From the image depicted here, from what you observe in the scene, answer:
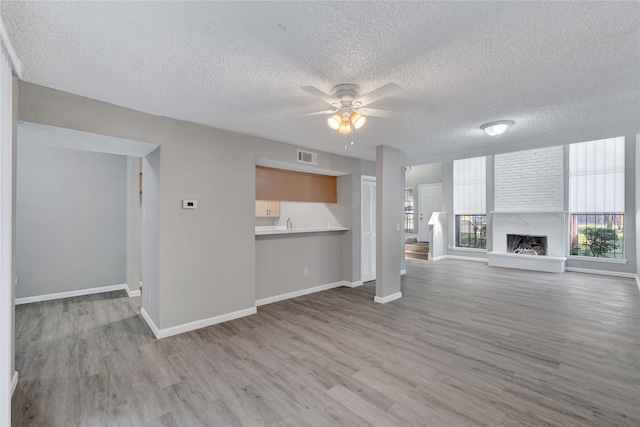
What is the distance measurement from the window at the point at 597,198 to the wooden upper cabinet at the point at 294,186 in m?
5.93

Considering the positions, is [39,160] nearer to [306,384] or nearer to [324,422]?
[306,384]

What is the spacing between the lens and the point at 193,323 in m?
3.31

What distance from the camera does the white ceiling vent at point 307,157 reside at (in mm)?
4422

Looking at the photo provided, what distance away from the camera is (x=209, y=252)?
345cm

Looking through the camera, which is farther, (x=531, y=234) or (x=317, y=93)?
(x=531, y=234)

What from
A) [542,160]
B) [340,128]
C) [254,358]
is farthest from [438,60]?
[542,160]

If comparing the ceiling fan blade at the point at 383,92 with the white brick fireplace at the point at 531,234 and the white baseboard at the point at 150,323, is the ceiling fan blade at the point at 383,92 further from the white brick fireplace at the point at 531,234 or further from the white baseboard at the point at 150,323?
the white brick fireplace at the point at 531,234

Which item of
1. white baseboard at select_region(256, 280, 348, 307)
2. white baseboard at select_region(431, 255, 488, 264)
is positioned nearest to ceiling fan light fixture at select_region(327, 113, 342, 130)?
white baseboard at select_region(256, 280, 348, 307)

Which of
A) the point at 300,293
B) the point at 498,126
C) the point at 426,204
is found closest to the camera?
the point at 498,126

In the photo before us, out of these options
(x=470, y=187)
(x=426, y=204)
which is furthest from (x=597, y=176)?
(x=426, y=204)

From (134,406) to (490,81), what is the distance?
3.74 metres

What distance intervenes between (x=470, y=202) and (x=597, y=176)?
2.84 m

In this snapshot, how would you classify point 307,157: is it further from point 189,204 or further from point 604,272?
point 604,272

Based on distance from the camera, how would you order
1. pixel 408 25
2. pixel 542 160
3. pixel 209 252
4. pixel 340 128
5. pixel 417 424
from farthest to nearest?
1. pixel 542 160
2. pixel 209 252
3. pixel 340 128
4. pixel 417 424
5. pixel 408 25
